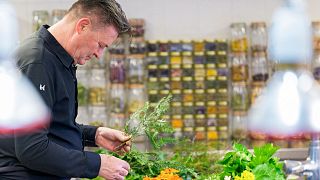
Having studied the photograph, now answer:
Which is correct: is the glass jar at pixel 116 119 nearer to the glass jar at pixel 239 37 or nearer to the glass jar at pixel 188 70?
the glass jar at pixel 188 70

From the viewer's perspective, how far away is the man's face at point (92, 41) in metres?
2.15

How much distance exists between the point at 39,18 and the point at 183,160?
4.11 metres

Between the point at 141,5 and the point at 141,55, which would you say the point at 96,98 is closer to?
the point at 141,55

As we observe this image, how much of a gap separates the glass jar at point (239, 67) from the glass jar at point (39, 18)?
8.10 ft

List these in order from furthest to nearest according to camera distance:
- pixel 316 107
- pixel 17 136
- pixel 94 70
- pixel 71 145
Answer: pixel 94 70 < pixel 71 145 < pixel 17 136 < pixel 316 107

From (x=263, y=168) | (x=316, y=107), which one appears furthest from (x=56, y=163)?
(x=316, y=107)

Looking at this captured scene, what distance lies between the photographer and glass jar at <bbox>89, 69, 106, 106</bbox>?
6426 mm

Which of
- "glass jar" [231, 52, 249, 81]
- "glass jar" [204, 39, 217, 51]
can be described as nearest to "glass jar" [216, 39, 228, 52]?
"glass jar" [204, 39, 217, 51]

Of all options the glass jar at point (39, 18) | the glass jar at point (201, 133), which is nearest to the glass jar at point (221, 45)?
the glass jar at point (201, 133)

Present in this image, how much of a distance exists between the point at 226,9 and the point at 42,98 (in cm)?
504

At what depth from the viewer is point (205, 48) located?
6512mm

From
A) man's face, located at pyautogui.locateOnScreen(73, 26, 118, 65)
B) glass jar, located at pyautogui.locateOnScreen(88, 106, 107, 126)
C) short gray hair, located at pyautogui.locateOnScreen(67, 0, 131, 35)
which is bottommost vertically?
glass jar, located at pyautogui.locateOnScreen(88, 106, 107, 126)

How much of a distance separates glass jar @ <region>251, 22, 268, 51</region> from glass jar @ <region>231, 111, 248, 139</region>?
858 millimetres

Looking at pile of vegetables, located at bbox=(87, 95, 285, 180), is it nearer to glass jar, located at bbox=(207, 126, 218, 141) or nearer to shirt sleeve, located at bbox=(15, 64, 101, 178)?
shirt sleeve, located at bbox=(15, 64, 101, 178)
